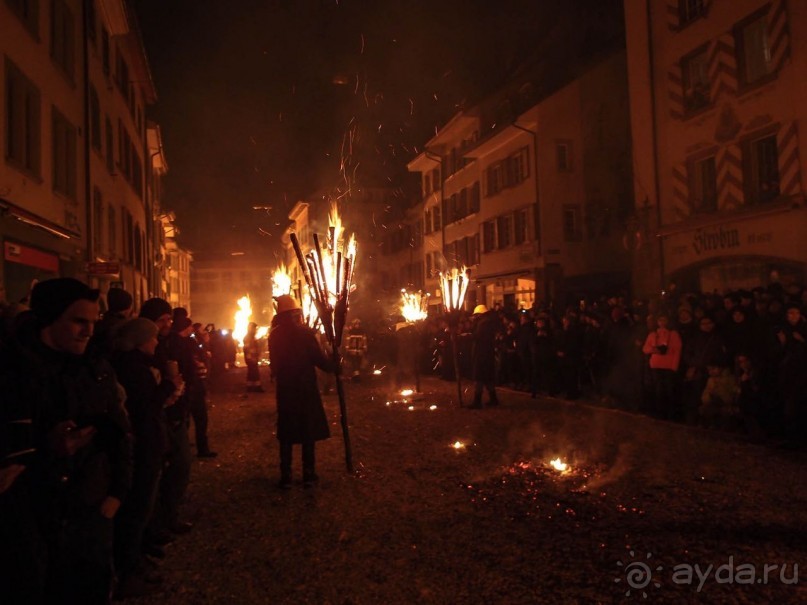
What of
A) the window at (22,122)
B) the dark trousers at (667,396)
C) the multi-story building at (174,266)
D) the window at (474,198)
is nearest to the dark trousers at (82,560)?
the dark trousers at (667,396)

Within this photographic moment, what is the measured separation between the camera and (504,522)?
222 inches

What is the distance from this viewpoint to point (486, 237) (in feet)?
109

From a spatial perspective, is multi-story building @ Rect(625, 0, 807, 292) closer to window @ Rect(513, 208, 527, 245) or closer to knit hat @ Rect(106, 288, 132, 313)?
window @ Rect(513, 208, 527, 245)

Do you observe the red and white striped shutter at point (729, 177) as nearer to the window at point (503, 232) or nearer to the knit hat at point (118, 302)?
the window at point (503, 232)

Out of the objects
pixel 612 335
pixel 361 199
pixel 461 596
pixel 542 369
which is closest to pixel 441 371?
pixel 542 369

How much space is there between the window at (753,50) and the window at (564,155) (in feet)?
36.1

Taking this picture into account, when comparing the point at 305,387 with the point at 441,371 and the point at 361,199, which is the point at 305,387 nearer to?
the point at 441,371

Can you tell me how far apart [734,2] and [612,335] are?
32.6ft

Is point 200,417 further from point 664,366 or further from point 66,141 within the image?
point 66,141

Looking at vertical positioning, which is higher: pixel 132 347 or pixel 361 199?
pixel 361 199

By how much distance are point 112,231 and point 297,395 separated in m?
17.4

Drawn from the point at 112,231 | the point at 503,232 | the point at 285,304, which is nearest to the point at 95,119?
the point at 112,231

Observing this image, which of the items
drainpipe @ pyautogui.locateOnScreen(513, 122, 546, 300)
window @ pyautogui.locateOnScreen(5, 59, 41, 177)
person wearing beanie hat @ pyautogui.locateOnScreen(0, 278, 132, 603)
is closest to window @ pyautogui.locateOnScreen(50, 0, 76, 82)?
window @ pyautogui.locateOnScreen(5, 59, 41, 177)

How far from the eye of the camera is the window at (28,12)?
1234cm
